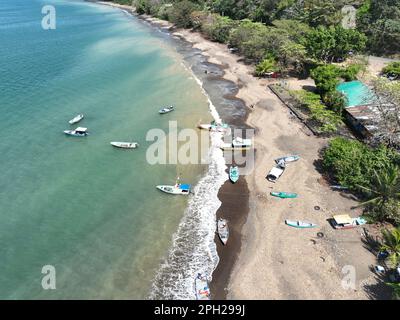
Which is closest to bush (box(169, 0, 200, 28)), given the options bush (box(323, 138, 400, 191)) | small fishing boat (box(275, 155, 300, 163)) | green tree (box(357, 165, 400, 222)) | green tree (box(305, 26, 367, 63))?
green tree (box(305, 26, 367, 63))

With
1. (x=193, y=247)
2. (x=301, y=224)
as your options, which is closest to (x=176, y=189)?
(x=193, y=247)

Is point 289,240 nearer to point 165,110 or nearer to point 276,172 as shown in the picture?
point 276,172

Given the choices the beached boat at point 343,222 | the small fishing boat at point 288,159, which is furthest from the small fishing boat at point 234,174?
the beached boat at point 343,222

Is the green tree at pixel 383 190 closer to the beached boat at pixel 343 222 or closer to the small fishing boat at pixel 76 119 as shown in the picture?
the beached boat at pixel 343 222

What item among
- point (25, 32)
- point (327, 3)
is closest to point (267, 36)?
point (327, 3)

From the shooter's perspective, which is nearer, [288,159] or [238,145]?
[288,159]

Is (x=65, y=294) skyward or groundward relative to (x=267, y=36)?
groundward

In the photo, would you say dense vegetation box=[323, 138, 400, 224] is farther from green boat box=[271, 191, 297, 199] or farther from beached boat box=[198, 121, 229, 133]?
beached boat box=[198, 121, 229, 133]

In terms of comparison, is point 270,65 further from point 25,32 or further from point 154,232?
point 25,32
